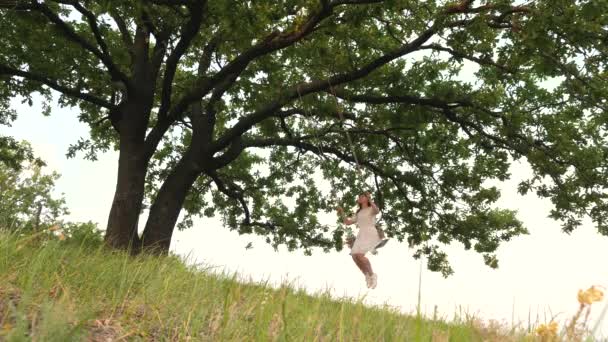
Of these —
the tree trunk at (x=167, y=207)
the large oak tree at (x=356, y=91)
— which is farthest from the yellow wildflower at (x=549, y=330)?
the tree trunk at (x=167, y=207)

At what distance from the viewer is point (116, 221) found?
43.3 feet

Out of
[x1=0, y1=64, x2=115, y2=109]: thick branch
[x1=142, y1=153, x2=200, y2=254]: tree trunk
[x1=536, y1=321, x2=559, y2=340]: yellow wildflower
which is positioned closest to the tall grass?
[x1=536, y1=321, x2=559, y2=340]: yellow wildflower

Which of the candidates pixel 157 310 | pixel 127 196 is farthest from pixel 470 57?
pixel 157 310

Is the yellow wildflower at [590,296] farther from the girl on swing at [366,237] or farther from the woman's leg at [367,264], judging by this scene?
the woman's leg at [367,264]

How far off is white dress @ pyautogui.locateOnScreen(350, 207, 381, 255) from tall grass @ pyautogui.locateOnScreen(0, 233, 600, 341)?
5.28m

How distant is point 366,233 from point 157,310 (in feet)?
24.7

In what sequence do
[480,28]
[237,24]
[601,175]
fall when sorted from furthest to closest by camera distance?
[601,175], [480,28], [237,24]

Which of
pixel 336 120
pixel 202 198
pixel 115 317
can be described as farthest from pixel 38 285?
pixel 202 198

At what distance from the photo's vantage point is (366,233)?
11.1m

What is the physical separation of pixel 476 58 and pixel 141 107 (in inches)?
321

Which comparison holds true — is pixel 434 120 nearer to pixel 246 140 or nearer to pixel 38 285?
pixel 246 140

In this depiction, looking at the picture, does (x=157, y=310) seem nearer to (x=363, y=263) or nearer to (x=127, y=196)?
(x=363, y=263)

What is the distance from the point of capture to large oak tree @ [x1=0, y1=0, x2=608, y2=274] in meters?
9.87

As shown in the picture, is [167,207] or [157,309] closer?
[157,309]
